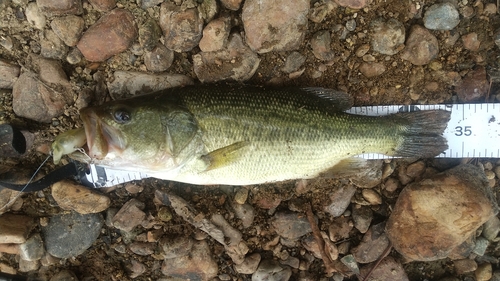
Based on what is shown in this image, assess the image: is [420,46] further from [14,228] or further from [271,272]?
[14,228]

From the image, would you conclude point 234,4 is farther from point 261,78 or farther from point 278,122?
point 278,122

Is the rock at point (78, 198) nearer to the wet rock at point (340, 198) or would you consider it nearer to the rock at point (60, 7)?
the rock at point (60, 7)

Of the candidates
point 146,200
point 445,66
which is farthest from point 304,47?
point 146,200

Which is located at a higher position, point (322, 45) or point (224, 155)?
point (322, 45)

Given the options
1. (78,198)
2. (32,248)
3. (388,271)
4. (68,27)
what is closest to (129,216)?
(78,198)

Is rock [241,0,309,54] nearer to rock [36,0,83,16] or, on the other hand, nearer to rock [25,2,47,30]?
rock [36,0,83,16]

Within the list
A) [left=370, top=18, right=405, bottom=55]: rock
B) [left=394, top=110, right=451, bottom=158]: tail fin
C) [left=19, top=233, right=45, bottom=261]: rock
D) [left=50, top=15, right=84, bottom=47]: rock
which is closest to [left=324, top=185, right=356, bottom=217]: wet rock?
[left=394, top=110, right=451, bottom=158]: tail fin
